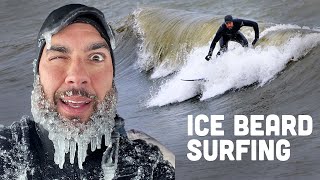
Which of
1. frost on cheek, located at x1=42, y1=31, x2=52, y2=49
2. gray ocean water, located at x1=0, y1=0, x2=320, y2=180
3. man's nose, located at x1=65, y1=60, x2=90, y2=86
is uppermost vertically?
gray ocean water, located at x1=0, y1=0, x2=320, y2=180

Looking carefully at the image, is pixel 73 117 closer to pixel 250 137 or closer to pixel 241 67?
pixel 250 137

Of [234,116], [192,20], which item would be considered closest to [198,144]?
[234,116]

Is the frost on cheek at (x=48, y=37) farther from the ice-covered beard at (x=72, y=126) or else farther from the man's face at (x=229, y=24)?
the man's face at (x=229, y=24)

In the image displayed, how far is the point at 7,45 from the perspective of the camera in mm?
23781

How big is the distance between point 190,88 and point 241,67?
1254 millimetres

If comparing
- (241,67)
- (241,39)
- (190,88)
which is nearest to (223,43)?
(241,39)

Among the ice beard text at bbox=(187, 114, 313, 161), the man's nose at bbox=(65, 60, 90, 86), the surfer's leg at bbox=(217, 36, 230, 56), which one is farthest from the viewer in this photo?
the surfer's leg at bbox=(217, 36, 230, 56)

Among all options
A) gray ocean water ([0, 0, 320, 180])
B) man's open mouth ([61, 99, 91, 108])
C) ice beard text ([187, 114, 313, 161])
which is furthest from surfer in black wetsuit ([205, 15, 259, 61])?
man's open mouth ([61, 99, 91, 108])

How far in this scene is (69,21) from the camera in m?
1.76

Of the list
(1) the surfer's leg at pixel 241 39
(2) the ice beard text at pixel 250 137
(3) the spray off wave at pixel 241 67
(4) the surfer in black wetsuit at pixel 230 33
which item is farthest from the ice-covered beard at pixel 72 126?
(1) the surfer's leg at pixel 241 39

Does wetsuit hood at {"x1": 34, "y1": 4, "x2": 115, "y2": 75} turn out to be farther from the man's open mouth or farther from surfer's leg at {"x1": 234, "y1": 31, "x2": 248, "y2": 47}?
surfer's leg at {"x1": 234, "y1": 31, "x2": 248, "y2": 47}

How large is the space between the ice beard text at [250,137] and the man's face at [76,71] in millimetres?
6803

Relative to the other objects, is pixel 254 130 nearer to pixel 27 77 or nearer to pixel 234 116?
pixel 234 116

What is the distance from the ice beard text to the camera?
8.88m
